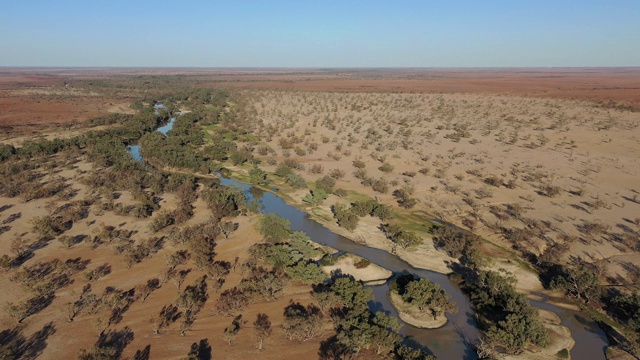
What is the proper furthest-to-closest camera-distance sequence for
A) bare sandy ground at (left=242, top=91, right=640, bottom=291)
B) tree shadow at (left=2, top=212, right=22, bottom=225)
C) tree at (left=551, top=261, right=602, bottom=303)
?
bare sandy ground at (left=242, top=91, right=640, bottom=291), tree shadow at (left=2, top=212, right=22, bottom=225), tree at (left=551, top=261, right=602, bottom=303)

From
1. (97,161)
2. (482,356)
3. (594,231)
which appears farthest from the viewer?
(97,161)

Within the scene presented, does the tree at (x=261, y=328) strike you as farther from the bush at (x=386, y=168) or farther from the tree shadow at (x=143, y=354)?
the bush at (x=386, y=168)

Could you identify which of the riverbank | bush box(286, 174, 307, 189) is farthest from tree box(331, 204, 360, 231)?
the riverbank

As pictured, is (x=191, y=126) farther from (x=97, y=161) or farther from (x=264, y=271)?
(x=264, y=271)

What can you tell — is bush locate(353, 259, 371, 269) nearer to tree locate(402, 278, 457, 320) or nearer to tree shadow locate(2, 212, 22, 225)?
tree locate(402, 278, 457, 320)

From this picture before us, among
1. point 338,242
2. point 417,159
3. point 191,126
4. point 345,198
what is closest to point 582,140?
point 417,159

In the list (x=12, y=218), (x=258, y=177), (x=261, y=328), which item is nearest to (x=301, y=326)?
(x=261, y=328)
